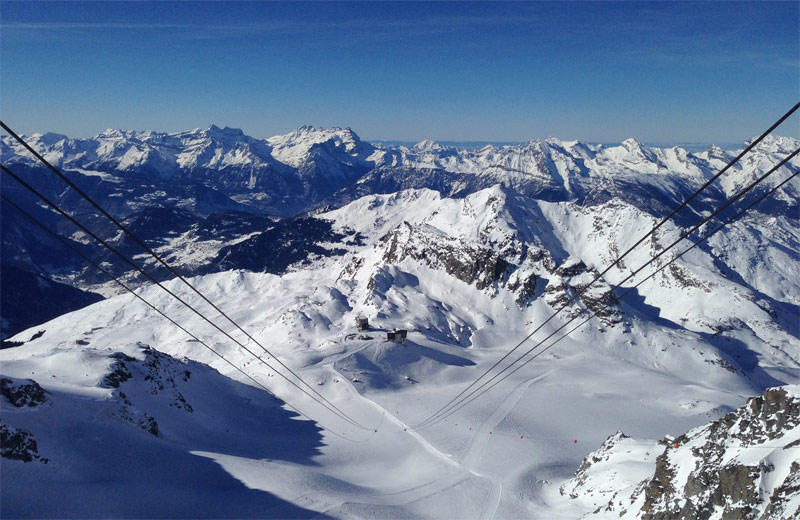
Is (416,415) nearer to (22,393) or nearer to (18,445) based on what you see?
(22,393)

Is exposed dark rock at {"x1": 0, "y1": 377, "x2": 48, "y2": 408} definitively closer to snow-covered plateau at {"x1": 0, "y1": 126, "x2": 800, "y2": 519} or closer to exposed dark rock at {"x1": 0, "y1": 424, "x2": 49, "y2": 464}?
snow-covered plateau at {"x1": 0, "y1": 126, "x2": 800, "y2": 519}

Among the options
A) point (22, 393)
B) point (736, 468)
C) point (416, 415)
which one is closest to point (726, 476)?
point (736, 468)

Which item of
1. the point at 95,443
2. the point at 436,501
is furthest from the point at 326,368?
the point at 95,443

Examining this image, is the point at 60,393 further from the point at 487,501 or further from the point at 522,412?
the point at 522,412

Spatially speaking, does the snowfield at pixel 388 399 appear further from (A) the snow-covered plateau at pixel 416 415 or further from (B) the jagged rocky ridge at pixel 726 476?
(B) the jagged rocky ridge at pixel 726 476

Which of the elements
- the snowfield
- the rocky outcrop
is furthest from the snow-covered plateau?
the snowfield

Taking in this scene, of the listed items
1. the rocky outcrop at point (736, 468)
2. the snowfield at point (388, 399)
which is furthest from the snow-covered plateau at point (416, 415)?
the snowfield at point (388, 399)

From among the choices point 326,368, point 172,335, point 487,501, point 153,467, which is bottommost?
point 487,501
